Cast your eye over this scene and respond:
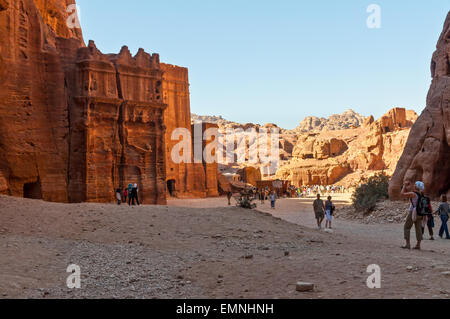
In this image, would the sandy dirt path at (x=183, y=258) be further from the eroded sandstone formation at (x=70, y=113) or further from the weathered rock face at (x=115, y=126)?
the weathered rock face at (x=115, y=126)

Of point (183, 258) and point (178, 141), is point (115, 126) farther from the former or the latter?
point (183, 258)

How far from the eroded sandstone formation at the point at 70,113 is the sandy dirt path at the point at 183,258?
7027 millimetres

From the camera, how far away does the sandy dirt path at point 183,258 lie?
17.5 feet

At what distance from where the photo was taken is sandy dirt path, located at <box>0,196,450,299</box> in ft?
17.5

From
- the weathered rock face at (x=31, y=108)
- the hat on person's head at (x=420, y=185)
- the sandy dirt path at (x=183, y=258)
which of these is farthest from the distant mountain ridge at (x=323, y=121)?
the hat on person's head at (x=420, y=185)

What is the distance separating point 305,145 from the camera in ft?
247

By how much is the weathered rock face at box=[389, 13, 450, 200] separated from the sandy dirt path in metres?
8.96

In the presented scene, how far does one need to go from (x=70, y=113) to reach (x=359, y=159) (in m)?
52.2

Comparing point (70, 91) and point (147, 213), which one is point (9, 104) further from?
point (147, 213)

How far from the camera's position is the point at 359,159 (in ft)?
211

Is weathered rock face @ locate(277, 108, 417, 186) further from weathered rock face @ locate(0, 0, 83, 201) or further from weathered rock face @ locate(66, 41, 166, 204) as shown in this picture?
weathered rock face @ locate(0, 0, 83, 201)

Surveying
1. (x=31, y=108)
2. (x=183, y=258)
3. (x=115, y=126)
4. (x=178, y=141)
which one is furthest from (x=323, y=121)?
(x=183, y=258)

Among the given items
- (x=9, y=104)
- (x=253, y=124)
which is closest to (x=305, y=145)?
(x=253, y=124)
